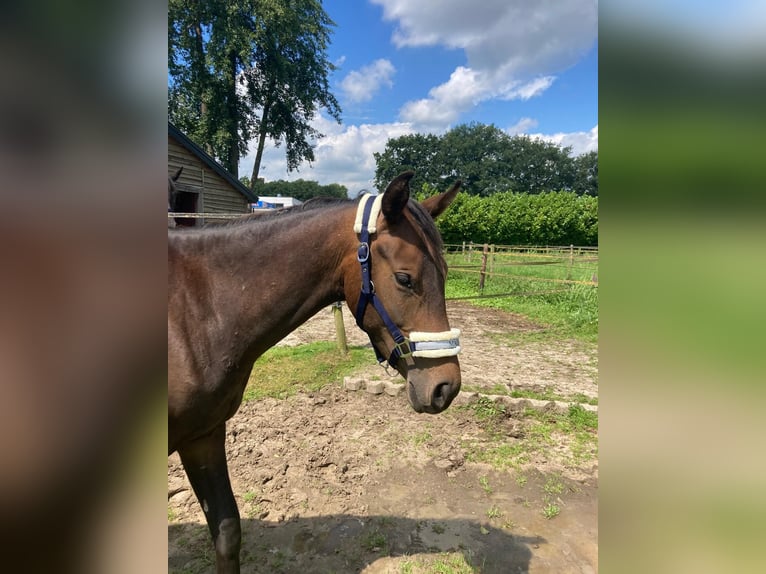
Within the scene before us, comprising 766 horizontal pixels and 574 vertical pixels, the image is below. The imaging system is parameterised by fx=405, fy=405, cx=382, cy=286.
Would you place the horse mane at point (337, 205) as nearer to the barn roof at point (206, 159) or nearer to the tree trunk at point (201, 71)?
the barn roof at point (206, 159)

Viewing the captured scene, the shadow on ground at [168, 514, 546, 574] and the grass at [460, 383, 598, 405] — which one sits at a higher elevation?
the grass at [460, 383, 598, 405]

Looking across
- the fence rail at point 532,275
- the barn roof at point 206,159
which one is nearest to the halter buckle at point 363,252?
the fence rail at point 532,275

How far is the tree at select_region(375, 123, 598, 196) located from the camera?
238 feet

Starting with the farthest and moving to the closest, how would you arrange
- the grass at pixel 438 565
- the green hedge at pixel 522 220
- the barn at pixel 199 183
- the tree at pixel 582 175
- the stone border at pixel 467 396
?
the tree at pixel 582 175 → the green hedge at pixel 522 220 → the barn at pixel 199 183 → the stone border at pixel 467 396 → the grass at pixel 438 565

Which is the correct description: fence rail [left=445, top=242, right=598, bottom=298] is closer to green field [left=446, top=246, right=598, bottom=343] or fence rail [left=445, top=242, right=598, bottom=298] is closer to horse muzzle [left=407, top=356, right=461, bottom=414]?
green field [left=446, top=246, right=598, bottom=343]

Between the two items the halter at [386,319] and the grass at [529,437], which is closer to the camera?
the halter at [386,319]

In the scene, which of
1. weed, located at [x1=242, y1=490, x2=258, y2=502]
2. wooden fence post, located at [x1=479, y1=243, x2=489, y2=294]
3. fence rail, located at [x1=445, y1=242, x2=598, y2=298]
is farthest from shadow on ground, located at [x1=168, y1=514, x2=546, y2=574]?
wooden fence post, located at [x1=479, y1=243, x2=489, y2=294]

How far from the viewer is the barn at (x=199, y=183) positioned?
1154 cm

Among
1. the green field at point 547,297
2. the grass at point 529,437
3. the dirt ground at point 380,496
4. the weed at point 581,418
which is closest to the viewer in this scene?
the dirt ground at point 380,496

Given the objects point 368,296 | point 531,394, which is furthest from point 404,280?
point 531,394

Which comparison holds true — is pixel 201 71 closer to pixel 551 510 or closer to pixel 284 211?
pixel 284 211
